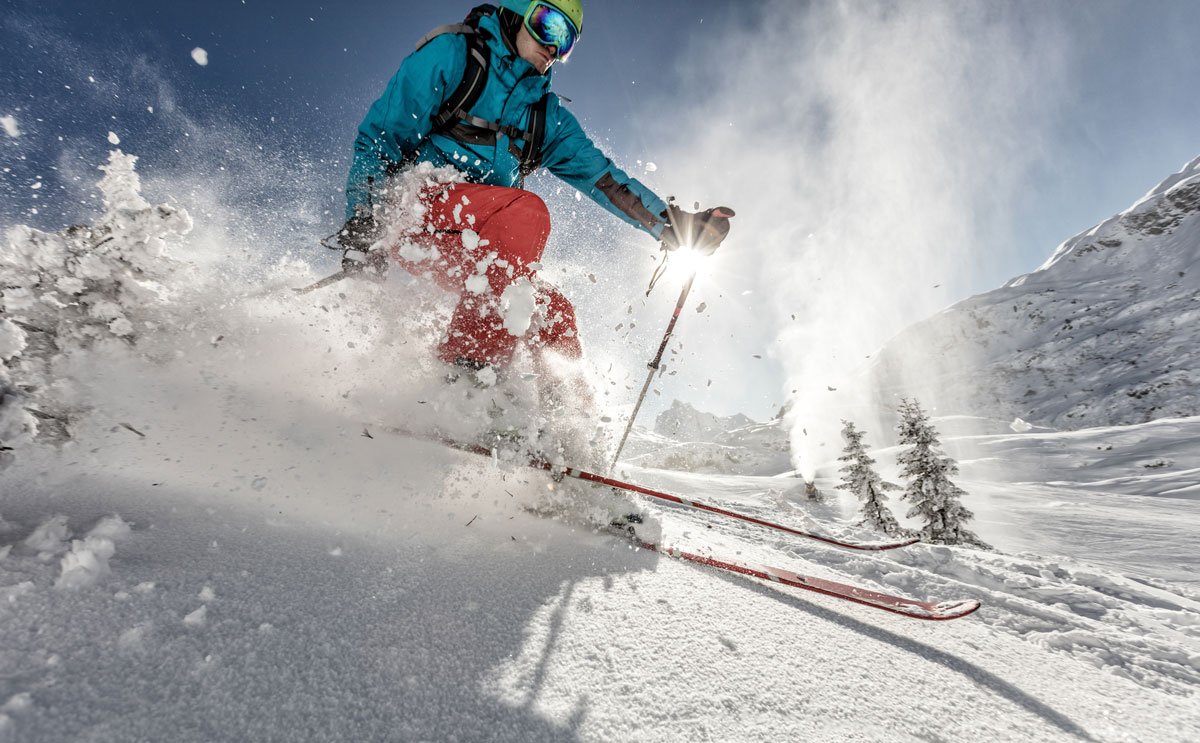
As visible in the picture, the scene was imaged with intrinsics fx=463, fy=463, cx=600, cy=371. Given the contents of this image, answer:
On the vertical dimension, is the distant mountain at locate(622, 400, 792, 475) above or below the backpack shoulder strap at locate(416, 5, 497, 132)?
above

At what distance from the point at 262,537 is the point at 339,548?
9.2 inches

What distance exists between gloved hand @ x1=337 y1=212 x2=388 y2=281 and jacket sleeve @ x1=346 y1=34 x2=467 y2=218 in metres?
0.11

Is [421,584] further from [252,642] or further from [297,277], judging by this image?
[297,277]

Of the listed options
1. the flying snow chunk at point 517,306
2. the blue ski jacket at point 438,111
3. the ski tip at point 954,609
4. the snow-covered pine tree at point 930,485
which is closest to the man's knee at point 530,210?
the flying snow chunk at point 517,306

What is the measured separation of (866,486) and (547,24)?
16840 millimetres

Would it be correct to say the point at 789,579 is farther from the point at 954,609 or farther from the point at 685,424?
the point at 685,424

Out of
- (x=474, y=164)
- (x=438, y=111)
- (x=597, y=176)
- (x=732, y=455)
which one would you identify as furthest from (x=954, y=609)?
(x=732, y=455)

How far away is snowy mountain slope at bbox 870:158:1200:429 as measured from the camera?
59594 mm

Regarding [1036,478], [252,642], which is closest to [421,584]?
[252,642]

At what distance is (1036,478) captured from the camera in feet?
61.4

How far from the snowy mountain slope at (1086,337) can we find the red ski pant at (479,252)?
271 ft

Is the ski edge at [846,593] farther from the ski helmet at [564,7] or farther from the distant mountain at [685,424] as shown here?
the distant mountain at [685,424]

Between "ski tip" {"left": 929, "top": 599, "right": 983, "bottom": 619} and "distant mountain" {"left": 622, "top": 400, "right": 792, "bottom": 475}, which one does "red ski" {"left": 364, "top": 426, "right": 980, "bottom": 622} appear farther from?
"distant mountain" {"left": 622, "top": 400, "right": 792, "bottom": 475}

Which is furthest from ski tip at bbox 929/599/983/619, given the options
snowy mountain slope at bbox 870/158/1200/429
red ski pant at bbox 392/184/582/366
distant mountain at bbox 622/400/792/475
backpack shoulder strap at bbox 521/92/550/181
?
snowy mountain slope at bbox 870/158/1200/429
